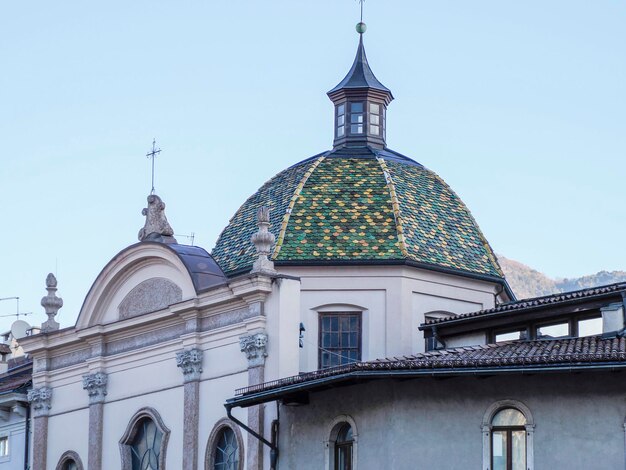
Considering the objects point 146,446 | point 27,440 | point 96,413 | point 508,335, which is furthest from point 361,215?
point 27,440

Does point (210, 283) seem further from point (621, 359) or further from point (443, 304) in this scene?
point (621, 359)

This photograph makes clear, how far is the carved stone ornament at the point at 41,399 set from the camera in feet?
145

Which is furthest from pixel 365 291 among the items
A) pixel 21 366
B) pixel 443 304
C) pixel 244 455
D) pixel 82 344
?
pixel 21 366

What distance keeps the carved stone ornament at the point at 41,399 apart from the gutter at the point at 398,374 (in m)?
9.33

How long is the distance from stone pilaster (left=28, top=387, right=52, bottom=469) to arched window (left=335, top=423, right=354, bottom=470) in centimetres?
1184

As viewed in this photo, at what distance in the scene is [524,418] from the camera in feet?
106

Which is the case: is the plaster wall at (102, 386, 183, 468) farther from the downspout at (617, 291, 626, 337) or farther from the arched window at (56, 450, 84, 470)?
the downspout at (617, 291, 626, 337)

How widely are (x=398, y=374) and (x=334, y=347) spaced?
7.09m

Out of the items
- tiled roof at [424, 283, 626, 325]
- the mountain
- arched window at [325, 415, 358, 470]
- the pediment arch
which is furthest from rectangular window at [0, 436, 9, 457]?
the mountain

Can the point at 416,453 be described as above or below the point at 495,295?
below

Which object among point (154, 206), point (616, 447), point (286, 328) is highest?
point (154, 206)

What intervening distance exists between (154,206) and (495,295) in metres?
8.51

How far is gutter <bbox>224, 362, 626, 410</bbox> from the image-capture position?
30.6 metres

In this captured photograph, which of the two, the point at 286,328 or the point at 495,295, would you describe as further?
the point at 495,295
